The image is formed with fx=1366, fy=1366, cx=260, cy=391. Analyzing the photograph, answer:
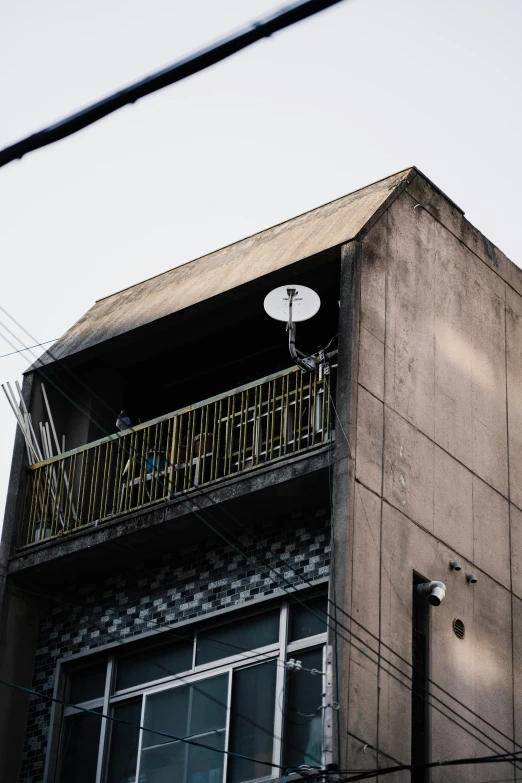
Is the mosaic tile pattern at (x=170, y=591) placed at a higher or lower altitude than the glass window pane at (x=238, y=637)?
higher

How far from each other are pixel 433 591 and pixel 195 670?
2.77 meters

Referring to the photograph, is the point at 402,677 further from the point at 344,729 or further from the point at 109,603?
the point at 109,603

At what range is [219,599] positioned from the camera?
15039mm

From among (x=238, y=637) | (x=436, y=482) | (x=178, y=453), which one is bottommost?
(x=238, y=637)

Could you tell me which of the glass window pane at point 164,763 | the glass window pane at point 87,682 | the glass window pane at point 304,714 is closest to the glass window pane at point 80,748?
the glass window pane at point 87,682

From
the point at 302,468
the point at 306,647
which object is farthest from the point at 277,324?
the point at 306,647

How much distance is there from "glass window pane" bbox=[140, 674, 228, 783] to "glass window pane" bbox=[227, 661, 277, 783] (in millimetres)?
161

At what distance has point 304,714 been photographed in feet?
44.5

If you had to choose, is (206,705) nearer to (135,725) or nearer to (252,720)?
(252,720)

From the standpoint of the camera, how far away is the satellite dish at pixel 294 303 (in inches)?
595

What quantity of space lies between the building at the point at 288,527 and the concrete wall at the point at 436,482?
33 millimetres

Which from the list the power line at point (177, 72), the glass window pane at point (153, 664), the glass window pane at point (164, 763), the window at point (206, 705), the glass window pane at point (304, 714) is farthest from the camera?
the glass window pane at point (153, 664)

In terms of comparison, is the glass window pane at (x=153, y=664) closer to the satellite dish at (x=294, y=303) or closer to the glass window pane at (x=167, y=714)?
the glass window pane at (x=167, y=714)

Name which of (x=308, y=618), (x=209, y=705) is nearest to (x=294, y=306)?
(x=308, y=618)
